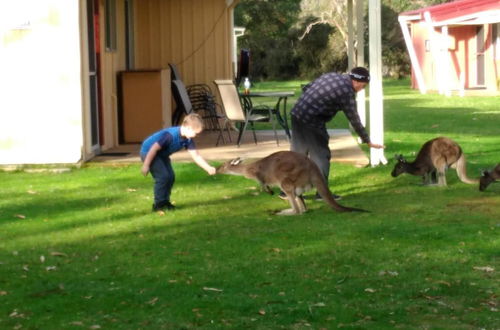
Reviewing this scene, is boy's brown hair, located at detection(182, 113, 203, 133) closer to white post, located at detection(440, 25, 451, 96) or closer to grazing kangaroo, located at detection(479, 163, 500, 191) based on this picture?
grazing kangaroo, located at detection(479, 163, 500, 191)

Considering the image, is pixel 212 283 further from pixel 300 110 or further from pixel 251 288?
pixel 300 110

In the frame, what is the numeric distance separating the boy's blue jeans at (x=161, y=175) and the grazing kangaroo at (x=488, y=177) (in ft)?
11.7

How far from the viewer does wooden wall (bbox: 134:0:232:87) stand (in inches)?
853

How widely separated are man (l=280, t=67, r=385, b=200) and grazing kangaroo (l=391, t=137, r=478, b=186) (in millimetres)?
1442

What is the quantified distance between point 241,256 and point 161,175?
8.24ft

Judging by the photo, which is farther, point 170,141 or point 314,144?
point 314,144

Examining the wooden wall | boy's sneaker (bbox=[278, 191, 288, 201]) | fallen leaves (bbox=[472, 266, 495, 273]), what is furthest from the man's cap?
the wooden wall

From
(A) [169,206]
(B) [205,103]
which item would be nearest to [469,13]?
(B) [205,103]

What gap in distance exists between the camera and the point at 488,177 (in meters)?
13.0

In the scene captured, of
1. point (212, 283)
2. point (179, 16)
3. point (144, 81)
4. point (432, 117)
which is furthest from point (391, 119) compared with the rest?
point (212, 283)

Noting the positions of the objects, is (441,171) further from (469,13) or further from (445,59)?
(445,59)

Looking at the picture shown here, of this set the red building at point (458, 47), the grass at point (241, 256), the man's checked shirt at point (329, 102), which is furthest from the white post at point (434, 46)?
the man's checked shirt at point (329, 102)

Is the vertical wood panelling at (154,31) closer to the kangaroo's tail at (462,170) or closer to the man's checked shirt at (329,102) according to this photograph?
the kangaroo's tail at (462,170)

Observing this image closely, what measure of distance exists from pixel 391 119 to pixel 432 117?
886mm
